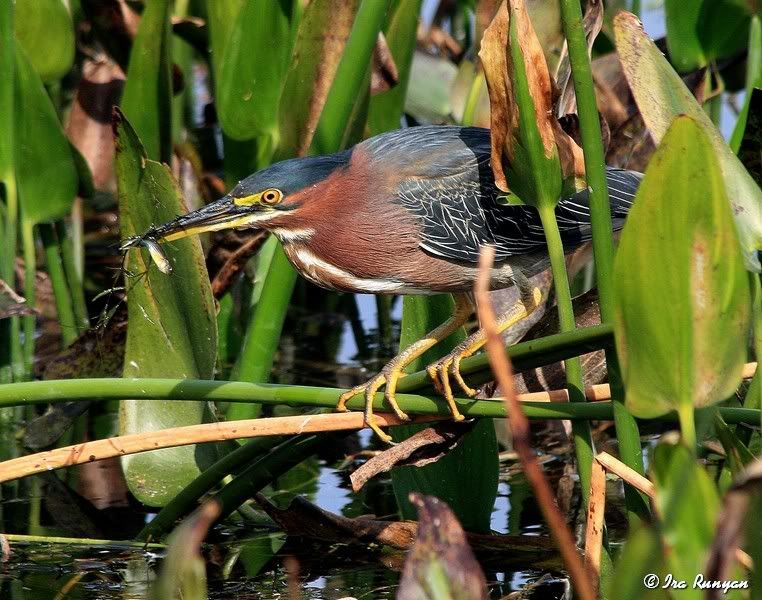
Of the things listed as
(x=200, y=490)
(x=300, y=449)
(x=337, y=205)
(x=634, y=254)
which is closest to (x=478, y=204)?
(x=337, y=205)

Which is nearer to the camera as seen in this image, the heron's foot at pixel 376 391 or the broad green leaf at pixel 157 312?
the heron's foot at pixel 376 391

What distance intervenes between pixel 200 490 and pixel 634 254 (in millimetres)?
1638

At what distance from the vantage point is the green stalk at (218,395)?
2553mm

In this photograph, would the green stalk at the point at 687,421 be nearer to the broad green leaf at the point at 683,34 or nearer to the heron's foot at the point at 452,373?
Result: the heron's foot at the point at 452,373

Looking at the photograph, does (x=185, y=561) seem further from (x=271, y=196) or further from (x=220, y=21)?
(x=220, y=21)

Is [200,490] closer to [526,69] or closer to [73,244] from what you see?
[526,69]

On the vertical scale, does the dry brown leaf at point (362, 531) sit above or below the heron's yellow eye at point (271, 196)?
below

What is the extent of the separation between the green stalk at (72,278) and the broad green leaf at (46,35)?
24.1 inches

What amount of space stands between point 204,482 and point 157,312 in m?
0.51

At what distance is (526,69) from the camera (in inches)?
100.0

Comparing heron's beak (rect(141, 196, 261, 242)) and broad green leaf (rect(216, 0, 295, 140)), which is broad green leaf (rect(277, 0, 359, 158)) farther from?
heron's beak (rect(141, 196, 261, 242))

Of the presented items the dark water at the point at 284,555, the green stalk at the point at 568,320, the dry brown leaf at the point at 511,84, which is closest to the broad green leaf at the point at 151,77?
the dark water at the point at 284,555

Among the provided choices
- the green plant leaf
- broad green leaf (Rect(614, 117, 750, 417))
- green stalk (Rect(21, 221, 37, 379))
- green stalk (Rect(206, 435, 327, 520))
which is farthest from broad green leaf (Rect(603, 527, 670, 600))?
green stalk (Rect(21, 221, 37, 379))

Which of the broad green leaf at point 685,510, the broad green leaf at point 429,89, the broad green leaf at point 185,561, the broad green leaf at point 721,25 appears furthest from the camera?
the broad green leaf at point 429,89
